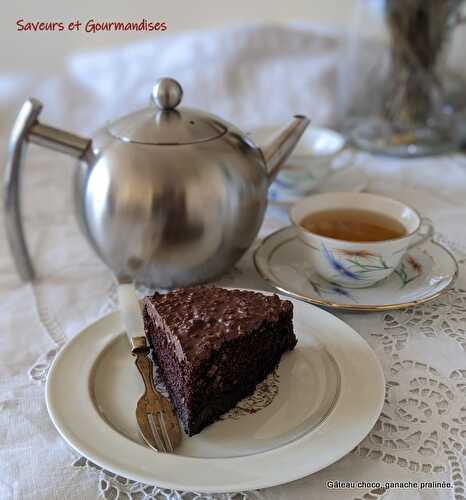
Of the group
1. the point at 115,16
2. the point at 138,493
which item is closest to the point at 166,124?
the point at 138,493

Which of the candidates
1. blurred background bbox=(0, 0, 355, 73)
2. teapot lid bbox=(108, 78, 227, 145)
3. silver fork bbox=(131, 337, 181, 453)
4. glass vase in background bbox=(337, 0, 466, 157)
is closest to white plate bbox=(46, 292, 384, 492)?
silver fork bbox=(131, 337, 181, 453)

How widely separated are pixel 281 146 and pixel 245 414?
354 mm

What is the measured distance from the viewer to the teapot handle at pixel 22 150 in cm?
69

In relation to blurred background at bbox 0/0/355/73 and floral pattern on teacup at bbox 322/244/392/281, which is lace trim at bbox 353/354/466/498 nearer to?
floral pattern on teacup at bbox 322/244/392/281

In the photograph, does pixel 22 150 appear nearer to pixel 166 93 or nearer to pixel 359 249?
pixel 166 93

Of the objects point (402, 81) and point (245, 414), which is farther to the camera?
point (402, 81)

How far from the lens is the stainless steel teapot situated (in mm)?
628

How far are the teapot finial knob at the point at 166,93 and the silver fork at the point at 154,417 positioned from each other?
27cm

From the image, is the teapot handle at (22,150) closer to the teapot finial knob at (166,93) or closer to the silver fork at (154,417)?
the teapot finial knob at (166,93)

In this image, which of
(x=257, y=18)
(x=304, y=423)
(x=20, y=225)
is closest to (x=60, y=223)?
(x=20, y=225)

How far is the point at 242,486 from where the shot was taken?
0.42 m

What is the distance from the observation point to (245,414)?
0.50 meters

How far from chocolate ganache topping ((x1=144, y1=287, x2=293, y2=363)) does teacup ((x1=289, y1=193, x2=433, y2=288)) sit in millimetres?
121

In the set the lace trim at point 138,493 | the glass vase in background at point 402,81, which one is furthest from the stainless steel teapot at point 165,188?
the glass vase in background at point 402,81
